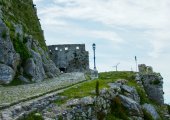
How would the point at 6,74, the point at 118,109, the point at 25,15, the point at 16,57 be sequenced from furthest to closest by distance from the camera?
the point at 25,15 < the point at 16,57 < the point at 6,74 < the point at 118,109

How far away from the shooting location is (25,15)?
9488 centimetres

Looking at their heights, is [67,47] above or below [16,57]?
above

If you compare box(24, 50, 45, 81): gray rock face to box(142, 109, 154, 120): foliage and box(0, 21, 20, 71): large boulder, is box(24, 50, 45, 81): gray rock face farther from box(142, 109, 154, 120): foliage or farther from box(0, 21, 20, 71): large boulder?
box(142, 109, 154, 120): foliage

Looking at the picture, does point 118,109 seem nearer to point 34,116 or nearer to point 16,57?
point 34,116

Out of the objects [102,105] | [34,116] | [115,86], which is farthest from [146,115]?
[34,116]

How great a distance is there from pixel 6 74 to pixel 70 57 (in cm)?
6601

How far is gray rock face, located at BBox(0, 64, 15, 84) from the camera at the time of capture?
176ft

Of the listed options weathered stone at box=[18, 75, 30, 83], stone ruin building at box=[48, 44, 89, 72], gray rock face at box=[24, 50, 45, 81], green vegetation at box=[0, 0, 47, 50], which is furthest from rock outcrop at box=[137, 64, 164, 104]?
stone ruin building at box=[48, 44, 89, 72]

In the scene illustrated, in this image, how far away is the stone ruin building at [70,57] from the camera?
4737 inches

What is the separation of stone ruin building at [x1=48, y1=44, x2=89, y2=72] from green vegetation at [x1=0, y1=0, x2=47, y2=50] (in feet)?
53.5

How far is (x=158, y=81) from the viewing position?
2795 inches

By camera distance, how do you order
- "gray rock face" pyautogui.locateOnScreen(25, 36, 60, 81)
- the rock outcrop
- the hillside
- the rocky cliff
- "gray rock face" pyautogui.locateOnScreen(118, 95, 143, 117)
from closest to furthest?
the hillside
"gray rock face" pyautogui.locateOnScreen(118, 95, 143, 117)
the rocky cliff
"gray rock face" pyautogui.locateOnScreen(25, 36, 60, 81)
the rock outcrop

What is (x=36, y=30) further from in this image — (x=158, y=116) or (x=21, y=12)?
(x=158, y=116)

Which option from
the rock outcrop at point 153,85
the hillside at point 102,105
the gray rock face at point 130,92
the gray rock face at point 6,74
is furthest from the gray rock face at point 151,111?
the gray rock face at point 6,74
